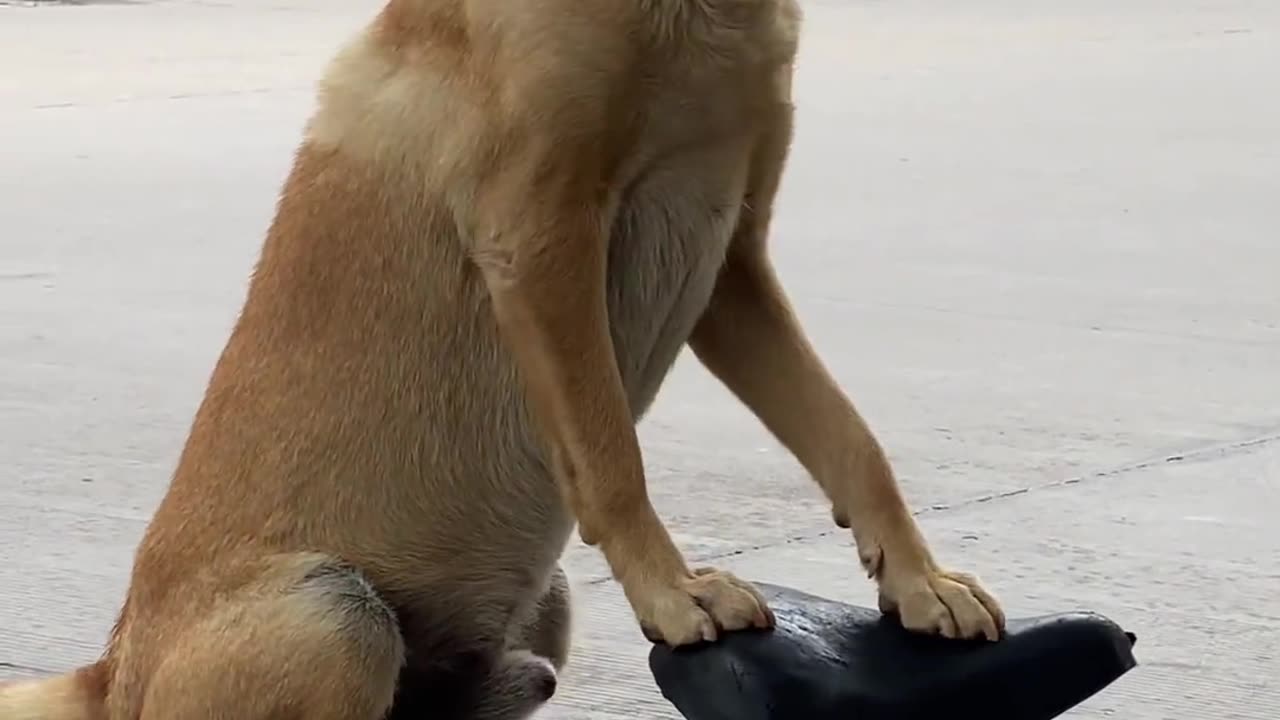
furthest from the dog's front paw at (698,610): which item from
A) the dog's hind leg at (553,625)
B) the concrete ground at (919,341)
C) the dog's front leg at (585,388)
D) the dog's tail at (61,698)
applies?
the concrete ground at (919,341)

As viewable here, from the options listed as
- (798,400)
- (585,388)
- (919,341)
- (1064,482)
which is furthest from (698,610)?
(919,341)

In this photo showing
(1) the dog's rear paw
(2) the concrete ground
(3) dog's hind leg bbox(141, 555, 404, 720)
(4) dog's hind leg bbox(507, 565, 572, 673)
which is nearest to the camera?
(3) dog's hind leg bbox(141, 555, 404, 720)

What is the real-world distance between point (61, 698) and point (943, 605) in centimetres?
123

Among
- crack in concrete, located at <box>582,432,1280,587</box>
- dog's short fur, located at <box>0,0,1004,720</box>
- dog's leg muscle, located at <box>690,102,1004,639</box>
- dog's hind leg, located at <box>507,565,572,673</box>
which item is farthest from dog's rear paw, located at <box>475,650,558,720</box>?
crack in concrete, located at <box>582,432,1280,587</box>

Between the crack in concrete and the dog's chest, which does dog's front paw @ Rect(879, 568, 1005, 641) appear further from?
the crack in concrete

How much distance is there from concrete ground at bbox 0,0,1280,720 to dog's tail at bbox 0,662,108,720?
3.11ft

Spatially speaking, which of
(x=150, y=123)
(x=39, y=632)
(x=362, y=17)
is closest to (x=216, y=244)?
(x=150, y=123)

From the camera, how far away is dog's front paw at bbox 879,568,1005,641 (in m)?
3.05

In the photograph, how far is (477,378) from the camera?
321 centimetres

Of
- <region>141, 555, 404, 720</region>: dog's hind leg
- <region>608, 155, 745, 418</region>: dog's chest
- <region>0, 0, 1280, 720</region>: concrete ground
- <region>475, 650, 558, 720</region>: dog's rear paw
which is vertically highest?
<region>608, 155, 745, 418</region>: dog's chest

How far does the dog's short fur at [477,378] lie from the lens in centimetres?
304

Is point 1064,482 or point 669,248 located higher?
point 669,248

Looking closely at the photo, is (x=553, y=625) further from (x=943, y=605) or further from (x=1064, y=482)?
(x=1064, y=482)

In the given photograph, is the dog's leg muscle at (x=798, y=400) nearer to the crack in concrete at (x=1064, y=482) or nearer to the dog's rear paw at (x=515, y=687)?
the dog's rear paw at (x=515, y=687)
